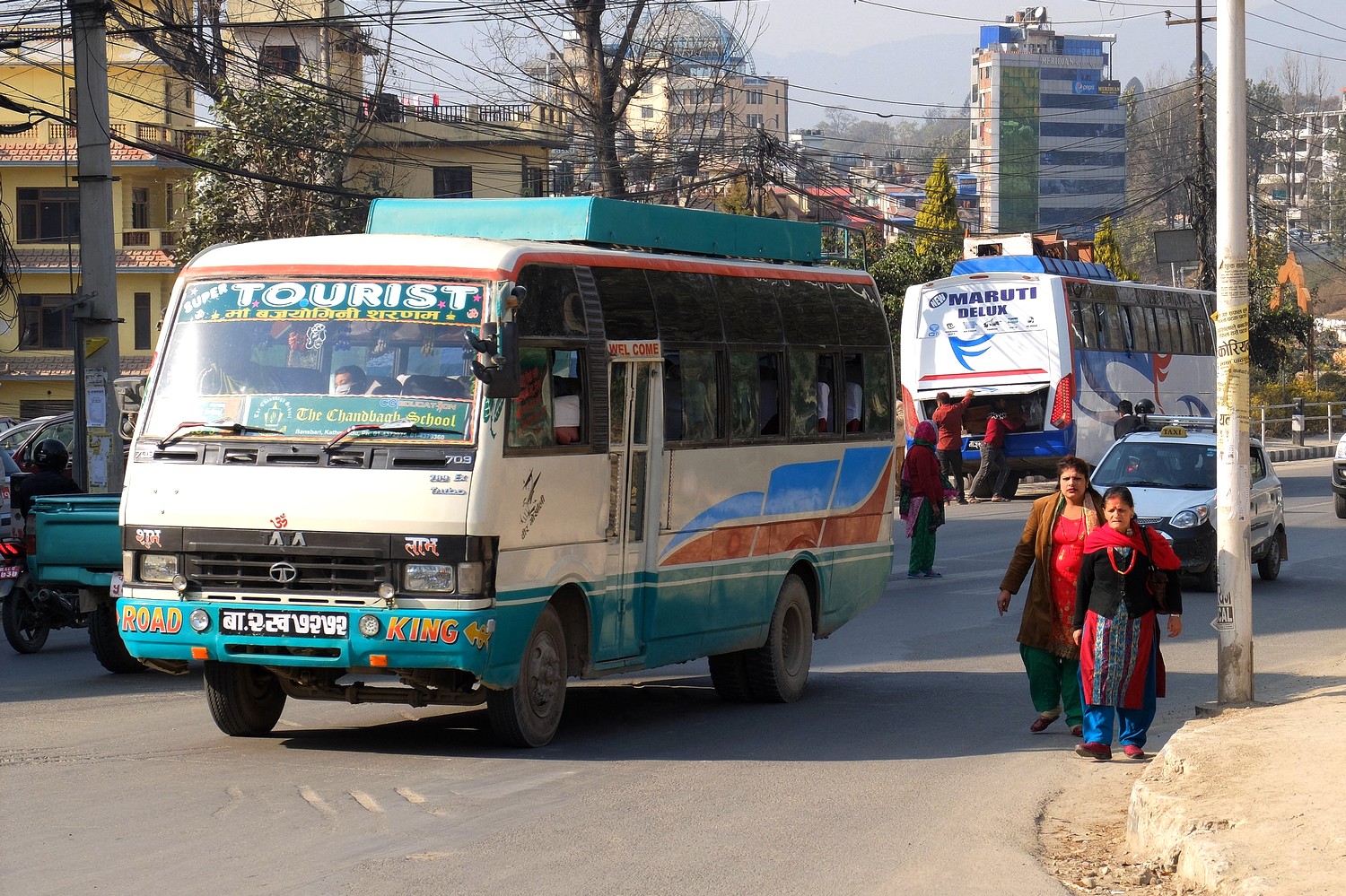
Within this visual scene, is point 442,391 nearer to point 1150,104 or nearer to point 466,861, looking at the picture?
point 466,861

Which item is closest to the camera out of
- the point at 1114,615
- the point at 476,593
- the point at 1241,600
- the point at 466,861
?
the point at 466,861

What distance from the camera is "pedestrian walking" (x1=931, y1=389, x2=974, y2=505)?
29953 mm

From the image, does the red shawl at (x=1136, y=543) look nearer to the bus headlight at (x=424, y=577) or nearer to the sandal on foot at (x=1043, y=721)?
the sandal on foot at (x=1043, y=721)

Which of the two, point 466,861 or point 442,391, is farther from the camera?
point 442,391

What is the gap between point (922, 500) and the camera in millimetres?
19891

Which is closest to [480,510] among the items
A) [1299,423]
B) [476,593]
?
[476,593]

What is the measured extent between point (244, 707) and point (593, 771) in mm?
2200

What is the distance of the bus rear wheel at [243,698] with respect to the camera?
9703 mm

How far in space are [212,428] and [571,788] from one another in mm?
2693

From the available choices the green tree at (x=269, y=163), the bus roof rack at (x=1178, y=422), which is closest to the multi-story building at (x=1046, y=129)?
the green tree at (x=269, y=163)

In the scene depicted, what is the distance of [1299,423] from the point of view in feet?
167

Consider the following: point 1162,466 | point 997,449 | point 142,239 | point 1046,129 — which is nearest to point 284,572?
point 1162,466

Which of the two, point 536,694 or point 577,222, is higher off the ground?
point 577,222

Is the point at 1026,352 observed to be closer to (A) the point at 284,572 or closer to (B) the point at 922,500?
(B) the point at 922,500
